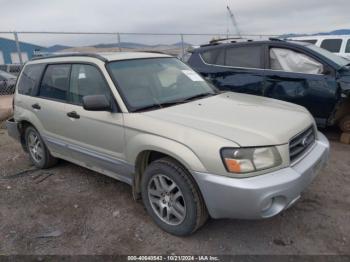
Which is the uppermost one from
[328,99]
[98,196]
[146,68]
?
[146,68]

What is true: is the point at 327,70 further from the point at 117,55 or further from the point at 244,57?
the point at 117,55

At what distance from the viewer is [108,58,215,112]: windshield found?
3.47m

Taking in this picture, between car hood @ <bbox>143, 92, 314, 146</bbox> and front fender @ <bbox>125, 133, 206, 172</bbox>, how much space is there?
7.8 inches

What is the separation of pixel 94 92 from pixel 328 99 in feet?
12.1

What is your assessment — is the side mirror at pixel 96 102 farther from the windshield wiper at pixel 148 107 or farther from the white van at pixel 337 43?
the white van at pixel 337 43

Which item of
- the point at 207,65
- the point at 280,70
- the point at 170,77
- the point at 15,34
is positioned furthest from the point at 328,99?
the point at 15,34

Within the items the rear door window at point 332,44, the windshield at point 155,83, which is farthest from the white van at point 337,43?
the windshield at point 155,83

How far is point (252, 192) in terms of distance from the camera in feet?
8.35

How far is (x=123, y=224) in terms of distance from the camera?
3459mm

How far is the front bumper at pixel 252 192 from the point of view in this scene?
101 inches

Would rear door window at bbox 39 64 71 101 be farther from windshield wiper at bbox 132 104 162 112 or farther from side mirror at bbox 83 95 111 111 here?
windshield wiper at bbox 132 104 162 112

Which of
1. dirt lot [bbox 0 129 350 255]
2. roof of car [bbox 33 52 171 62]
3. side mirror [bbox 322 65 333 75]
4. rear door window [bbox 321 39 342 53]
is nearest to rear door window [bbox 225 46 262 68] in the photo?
side mirror [bbox 322 65 333 75]

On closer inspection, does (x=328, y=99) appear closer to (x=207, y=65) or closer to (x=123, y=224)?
(x=207, y=65)

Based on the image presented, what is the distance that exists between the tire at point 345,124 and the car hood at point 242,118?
2486 millimetres
